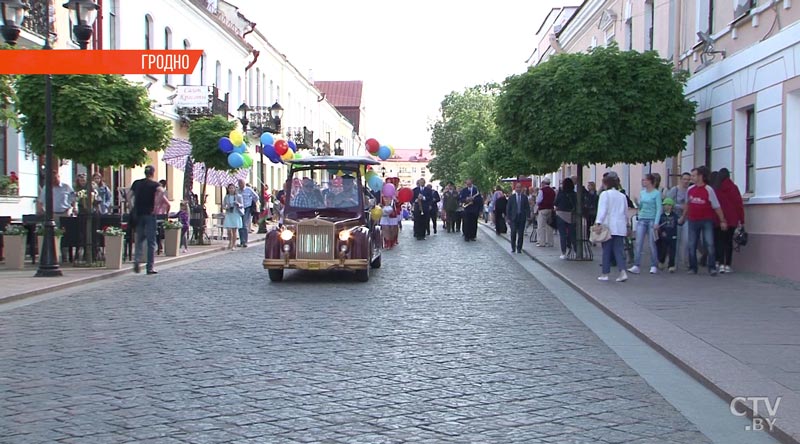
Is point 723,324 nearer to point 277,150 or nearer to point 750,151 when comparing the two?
point 750,151

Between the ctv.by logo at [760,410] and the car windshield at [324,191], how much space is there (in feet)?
31.5

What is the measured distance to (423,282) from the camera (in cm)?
1423

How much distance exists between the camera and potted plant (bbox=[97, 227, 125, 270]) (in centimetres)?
1562

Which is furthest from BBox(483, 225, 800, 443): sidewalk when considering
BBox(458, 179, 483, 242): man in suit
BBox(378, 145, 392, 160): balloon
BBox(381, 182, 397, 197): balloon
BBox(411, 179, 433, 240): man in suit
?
BBox(411, 179, 433, 240): man in suit

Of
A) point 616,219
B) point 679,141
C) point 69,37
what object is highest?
point 69,37

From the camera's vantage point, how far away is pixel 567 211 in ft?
58.1

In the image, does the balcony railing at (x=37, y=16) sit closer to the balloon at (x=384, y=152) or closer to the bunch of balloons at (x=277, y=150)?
the bunch of balloons at (x=277, y=150)

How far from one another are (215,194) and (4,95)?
2431 cm

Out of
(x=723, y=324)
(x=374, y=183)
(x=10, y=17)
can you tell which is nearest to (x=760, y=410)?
(x=723, y=324)

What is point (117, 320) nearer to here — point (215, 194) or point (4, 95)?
point (4, 95)

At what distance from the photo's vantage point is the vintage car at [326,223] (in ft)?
45.3

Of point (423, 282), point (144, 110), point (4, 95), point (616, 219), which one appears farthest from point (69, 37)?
point (616, 219)

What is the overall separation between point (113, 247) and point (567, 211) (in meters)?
9.21

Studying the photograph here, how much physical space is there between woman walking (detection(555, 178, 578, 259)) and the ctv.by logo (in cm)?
1203
